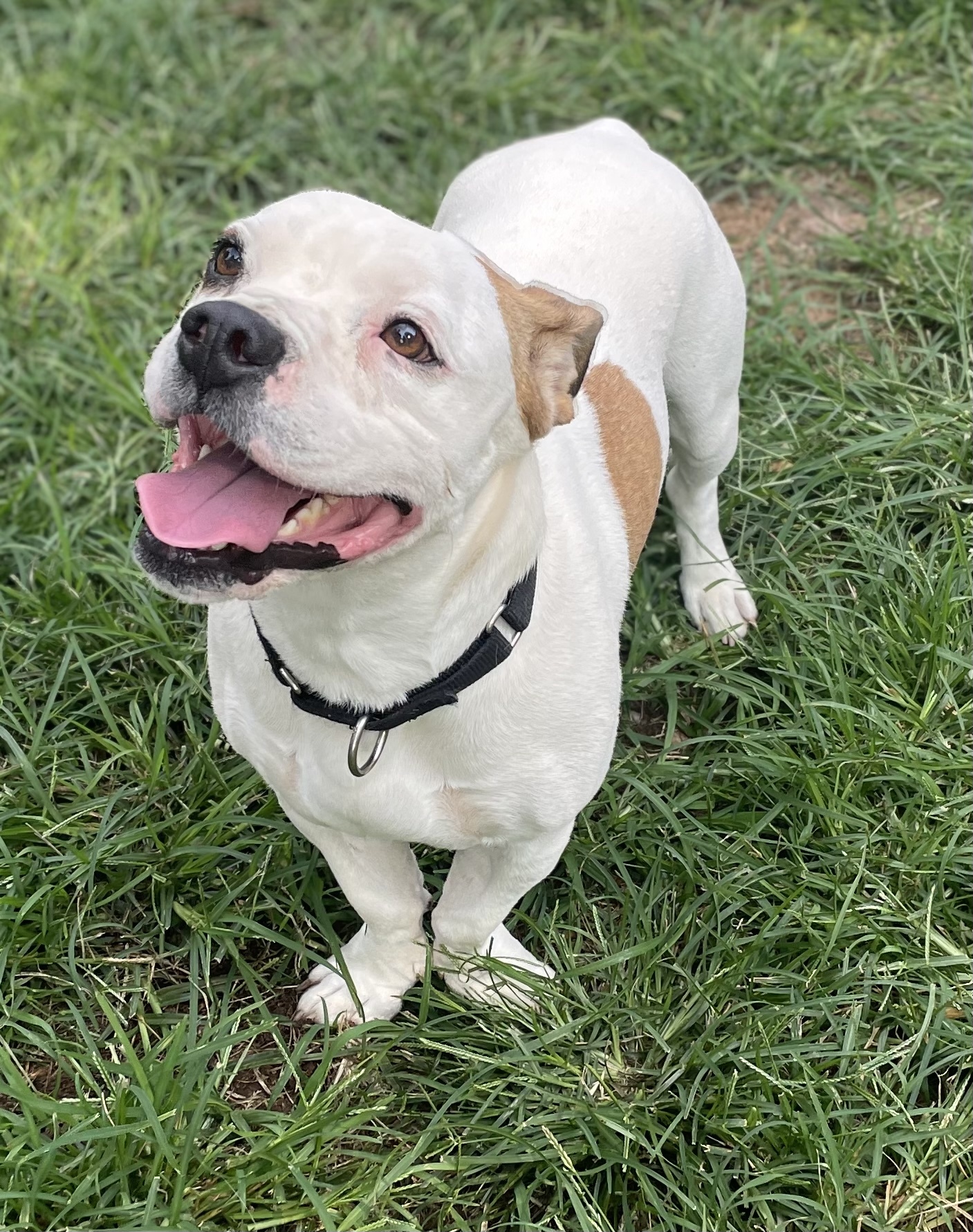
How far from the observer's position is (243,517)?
7.11 ft

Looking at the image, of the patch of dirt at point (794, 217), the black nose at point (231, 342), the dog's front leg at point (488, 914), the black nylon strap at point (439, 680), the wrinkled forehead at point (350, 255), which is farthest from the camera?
the patch of dirt at point (794, 217)

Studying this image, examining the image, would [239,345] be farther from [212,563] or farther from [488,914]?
[488,914]

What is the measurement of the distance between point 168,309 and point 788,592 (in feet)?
9.38

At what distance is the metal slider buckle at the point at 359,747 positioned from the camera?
98.2 inches

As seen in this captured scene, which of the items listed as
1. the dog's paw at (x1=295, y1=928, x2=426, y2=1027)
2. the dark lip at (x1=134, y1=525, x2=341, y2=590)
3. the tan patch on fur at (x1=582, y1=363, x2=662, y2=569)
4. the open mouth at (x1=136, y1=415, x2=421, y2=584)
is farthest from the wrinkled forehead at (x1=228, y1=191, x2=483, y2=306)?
the dog's paw at (x1=295, y1=928, x2=426, y2=1027)

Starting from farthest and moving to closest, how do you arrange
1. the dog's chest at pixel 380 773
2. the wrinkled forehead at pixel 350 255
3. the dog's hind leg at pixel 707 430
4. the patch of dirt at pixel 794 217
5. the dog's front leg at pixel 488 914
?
1. the patch of dirt at pixel 794 217
2. the dog's hind leg at pixel 707 430
3. the dog's front leg at pixel 488 914
4. the dog's chest at pixel 380 773
5. the wrinkled forehead at pixel 350 255

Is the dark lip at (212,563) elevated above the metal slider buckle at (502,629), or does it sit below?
above

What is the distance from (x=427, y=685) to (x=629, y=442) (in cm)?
106

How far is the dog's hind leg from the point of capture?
142 inches

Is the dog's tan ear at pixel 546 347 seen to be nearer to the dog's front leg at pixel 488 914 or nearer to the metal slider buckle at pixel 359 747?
the metal slider buckle at pixel 359 747

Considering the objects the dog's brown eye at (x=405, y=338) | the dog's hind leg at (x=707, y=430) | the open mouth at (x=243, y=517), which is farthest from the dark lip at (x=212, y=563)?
the dog's hind leg at (x=707, y=430)

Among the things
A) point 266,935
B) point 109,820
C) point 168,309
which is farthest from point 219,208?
point 266,935

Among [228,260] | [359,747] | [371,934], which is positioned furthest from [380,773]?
[228,260]

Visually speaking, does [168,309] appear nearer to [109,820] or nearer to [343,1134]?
[109,820]
